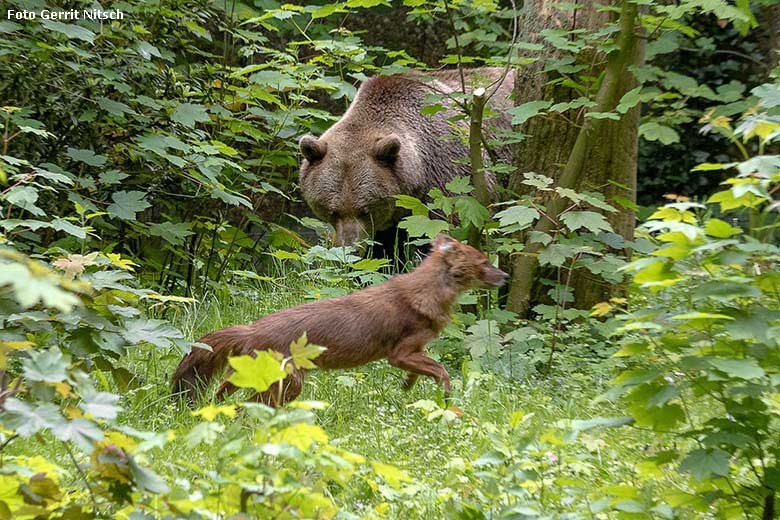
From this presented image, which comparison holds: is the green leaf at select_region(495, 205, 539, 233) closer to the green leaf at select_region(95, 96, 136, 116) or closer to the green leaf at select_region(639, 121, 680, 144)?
the green leaf at select_region(639, 121, 680, 144)

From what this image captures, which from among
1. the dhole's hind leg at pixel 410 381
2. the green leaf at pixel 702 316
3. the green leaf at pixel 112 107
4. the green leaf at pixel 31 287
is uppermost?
the green leaf at pixel 31 287

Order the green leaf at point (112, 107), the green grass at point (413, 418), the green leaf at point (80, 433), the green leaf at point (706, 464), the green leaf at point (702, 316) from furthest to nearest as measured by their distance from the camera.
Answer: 1. the green leaf at point (112, 107)
2. the green grass at point (413, 418)
3. the green leaf at point (706, 464)
4. the green leaf at point (702, 316)
5. the green leaf at point (80, 433)

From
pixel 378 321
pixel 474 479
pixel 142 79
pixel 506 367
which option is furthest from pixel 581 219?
pixel 142 79

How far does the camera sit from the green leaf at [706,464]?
3.11 metres

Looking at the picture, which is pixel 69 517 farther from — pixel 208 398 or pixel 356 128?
pixel 356 128

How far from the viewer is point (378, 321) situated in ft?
17.6

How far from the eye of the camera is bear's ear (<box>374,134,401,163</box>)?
9.25 metres

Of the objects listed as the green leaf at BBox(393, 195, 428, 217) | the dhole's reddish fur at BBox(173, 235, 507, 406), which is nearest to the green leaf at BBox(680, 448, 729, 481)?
the dhole's reddish fur at BBox(173, 235, 507, 406)

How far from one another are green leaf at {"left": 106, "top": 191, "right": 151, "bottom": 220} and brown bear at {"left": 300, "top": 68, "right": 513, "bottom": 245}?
2479 mm

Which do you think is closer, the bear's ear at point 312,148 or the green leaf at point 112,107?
the green leaf at point 112,107

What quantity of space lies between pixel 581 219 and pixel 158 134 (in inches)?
140

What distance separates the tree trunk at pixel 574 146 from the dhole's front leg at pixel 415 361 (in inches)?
62.0

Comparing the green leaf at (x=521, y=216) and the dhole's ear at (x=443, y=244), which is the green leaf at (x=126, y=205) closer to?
the dhole's ear at (x=443, y=244)

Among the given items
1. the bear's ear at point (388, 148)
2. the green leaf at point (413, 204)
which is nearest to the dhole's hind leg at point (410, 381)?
the green leaf at point (413, 204)
